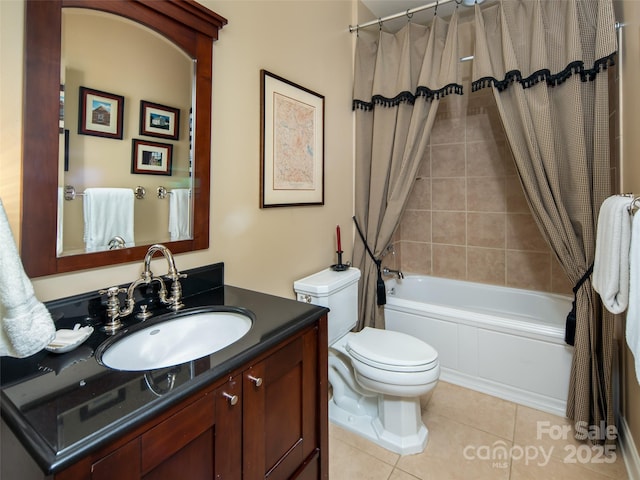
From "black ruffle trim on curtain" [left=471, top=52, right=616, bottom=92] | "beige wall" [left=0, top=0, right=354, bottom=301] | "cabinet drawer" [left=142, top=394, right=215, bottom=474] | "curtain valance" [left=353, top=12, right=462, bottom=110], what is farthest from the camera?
"curtain valance" [left=353, top=12, right=462, bottom=110]

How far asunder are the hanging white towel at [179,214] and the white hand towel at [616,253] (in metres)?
1.71

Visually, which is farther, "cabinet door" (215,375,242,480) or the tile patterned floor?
the tile patterned floor

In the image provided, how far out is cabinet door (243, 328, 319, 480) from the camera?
97 cm

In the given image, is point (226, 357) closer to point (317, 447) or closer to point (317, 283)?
point (317, 447)

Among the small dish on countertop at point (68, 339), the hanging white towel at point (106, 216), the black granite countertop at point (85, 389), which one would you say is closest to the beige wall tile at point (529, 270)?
the black granite countertop at point (85, 389)

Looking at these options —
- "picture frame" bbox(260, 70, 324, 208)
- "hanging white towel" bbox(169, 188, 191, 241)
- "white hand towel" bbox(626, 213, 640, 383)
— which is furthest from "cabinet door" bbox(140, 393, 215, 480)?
"white hand towel" bbox(626, 213, 640, 383)

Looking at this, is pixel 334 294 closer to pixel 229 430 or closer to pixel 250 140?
pixel 250 140

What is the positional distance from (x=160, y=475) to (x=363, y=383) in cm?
123

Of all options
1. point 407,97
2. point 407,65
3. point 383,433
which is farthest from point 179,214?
point 407,65

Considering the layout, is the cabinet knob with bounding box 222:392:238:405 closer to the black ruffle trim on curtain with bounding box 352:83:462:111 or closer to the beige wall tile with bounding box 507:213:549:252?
the black ruffle trim on curtain with bounding box 352:83:462:111

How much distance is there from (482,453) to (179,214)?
183 centimetres

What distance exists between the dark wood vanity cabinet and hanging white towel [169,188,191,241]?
2.12 ft

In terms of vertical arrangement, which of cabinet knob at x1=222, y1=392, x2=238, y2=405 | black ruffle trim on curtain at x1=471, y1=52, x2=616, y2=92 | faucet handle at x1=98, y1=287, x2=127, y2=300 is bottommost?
cabinet knob at x1=222, y1=392, x2=238, y2=405

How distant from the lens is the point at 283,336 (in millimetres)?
1060
